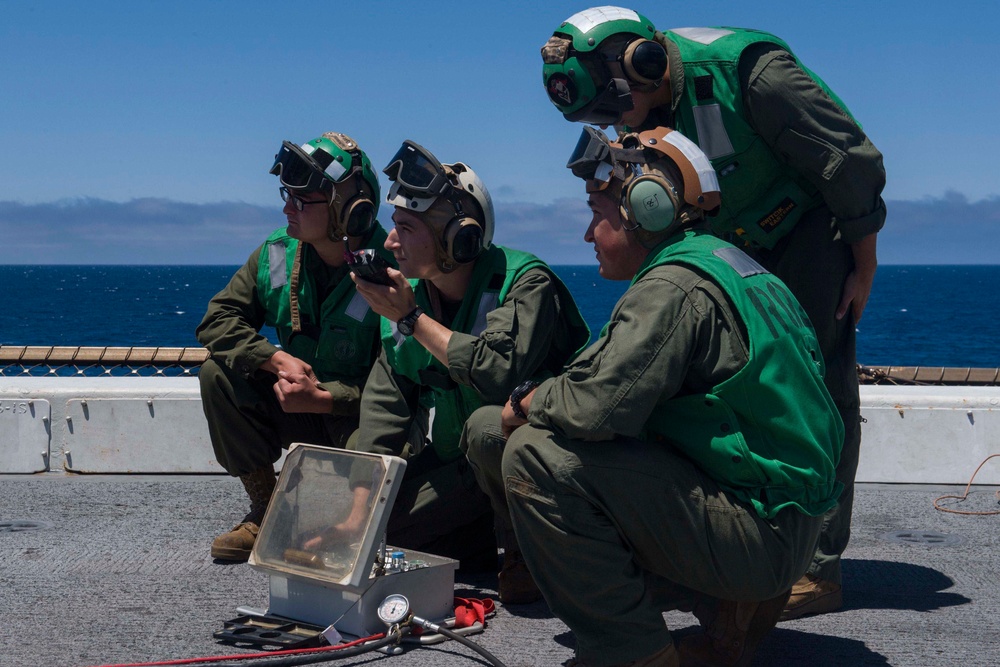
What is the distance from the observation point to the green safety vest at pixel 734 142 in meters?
3.67

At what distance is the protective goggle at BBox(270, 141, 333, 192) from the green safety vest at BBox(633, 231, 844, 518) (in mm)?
1830

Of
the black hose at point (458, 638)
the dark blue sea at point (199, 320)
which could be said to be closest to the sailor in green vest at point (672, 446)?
the black hose at point (458, 638)

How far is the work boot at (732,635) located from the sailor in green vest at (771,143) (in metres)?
0.56

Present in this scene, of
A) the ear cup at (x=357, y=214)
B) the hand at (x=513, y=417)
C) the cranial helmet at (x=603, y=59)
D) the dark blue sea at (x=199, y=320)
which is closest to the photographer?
the hand at (x=513, y=417)

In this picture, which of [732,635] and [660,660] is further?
[732,635]

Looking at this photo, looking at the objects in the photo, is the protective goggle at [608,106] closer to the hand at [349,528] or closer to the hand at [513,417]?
the hand at [513,417]

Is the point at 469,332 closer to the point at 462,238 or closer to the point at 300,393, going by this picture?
the point at 462,238

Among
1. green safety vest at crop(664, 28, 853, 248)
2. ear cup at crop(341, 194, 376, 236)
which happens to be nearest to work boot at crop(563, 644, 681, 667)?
green safety vest at crop(664, 28, 853, 248)

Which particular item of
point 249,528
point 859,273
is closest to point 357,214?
point 249,528

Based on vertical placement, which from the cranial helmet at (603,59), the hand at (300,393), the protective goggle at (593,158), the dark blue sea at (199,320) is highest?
the cranial helmet at (603,59)

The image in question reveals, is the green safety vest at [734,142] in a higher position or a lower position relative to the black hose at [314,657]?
higher

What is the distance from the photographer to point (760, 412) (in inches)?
110

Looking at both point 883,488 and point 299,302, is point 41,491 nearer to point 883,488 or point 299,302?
point 299,302

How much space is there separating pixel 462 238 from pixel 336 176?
0.79 metres
